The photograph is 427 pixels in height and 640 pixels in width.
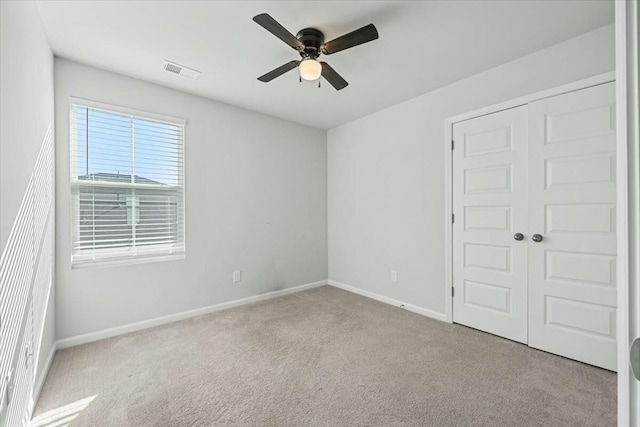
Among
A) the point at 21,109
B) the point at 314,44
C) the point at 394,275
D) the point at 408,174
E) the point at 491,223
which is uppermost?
the point at 314,44

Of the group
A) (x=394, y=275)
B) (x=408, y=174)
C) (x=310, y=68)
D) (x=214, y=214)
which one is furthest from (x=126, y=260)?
(x=408, y=174)

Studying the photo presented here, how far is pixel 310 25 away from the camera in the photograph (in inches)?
82.9

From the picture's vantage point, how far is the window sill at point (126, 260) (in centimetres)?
262

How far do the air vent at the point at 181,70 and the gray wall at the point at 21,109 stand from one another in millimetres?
810

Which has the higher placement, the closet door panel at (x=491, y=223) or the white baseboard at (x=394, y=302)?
the closet door panel at (x=491, y=223)

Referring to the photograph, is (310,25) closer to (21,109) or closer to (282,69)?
(282,69)

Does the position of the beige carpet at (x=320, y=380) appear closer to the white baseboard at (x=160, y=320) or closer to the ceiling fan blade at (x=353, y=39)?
the white baseboard at (x=160, y=320)

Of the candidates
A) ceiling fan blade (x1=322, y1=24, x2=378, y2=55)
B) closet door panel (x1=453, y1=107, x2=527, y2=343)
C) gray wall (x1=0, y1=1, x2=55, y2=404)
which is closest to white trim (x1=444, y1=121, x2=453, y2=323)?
closet door panel (x1=453, y1=107, x2=527, y2=343)

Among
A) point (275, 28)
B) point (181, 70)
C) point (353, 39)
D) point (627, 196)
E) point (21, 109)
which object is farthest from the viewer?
point (181, 70)

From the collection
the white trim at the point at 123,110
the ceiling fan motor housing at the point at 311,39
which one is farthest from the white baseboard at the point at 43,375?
the ceiling fan motor housing at the point at 311,39

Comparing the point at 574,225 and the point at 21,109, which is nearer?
the point at 21,109

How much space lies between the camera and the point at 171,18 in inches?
79.5

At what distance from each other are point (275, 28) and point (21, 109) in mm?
1470

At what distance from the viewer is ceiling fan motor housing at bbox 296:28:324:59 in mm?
2119
